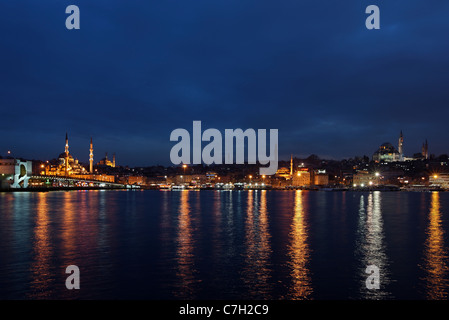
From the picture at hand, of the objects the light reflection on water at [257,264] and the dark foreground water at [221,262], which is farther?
the light reflection on water at [257,264]

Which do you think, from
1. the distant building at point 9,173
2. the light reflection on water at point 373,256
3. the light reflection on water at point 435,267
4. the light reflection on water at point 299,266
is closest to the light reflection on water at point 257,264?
the light reflection on water at point 299,266

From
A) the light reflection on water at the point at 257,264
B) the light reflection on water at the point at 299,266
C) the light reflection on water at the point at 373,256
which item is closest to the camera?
the light reflection on water at the point at 299,266

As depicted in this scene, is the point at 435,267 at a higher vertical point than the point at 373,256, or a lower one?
higher

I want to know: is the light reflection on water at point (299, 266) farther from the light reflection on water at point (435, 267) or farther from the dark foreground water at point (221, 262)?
the light reflection on water at point (435, 267)

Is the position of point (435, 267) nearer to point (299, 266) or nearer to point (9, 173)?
point (299, 266)

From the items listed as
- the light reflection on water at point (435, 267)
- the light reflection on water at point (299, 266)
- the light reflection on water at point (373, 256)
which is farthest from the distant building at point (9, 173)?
the light reflection on water at point (435, 267)

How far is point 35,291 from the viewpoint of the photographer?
→ 14055 mm

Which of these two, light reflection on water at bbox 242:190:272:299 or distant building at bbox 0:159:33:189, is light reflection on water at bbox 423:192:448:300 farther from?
distant building at bbox 0:159:33:189

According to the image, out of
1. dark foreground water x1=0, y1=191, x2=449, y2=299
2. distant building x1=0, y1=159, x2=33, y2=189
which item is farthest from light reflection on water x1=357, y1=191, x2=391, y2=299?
distant building x1=0, y1=159, x2=33, y2=189

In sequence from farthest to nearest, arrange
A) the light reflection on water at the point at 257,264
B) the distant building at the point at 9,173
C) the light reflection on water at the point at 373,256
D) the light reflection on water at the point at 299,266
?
the distant building at the point at 9,173 < the light reflection on water at the point at 257,264 < the light reflection on water at the point at 373,256 < the light reflection on water at the point at 299,266

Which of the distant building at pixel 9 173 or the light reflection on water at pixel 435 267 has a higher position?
the distant building at pixel 9 173

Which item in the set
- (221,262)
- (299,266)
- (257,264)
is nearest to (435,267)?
(299,266)

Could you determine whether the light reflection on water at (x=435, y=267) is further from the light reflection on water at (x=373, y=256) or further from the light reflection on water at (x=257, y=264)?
the light reflection on water at (x=257, y=264)
